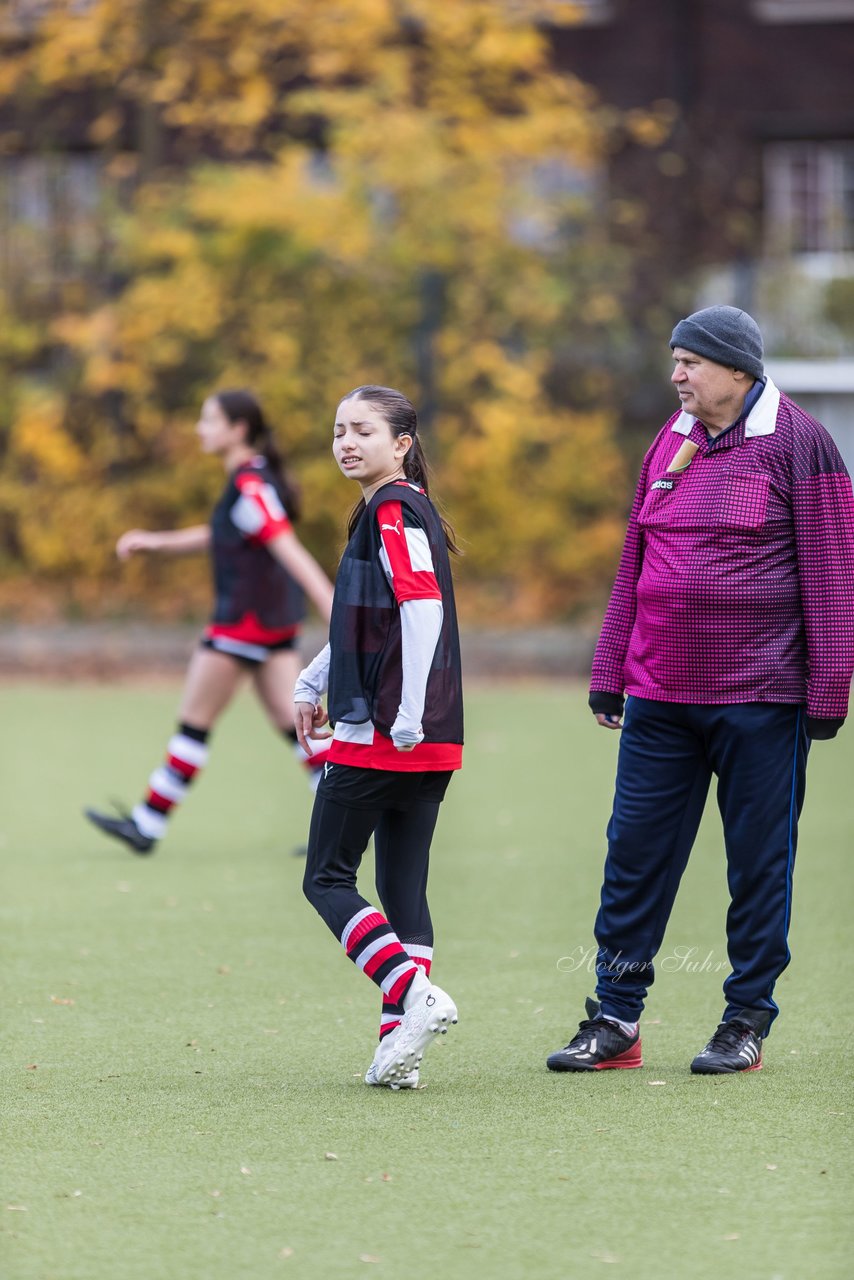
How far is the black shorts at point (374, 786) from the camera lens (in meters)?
4.94

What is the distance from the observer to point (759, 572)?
5.00 meters

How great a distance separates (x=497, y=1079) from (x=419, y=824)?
0.67 meters

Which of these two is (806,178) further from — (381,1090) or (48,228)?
(381,1090)

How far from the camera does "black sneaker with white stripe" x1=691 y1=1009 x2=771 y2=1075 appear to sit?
16.5 ft

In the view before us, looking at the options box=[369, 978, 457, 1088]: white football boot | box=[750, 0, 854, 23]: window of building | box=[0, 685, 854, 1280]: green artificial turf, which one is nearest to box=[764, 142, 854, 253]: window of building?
box=[750, 0, 854, 23]: window of building

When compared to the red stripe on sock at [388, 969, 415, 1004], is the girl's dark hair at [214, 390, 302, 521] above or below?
above

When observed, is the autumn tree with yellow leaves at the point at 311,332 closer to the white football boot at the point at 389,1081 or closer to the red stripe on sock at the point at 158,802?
the red stripe on sock at the point at 158,802

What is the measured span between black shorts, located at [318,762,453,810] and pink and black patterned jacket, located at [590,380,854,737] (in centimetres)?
64

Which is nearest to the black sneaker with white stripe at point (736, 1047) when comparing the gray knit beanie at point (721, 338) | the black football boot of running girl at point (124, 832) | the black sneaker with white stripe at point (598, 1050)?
the black sneaker with white stripe at point (598, 1050)

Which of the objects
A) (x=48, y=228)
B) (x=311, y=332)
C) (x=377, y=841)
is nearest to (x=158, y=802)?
(x=377, y=841)

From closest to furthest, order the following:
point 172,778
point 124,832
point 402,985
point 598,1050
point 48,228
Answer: point 402,985 → point 598,1050 → point 172,778 → point 124,832 → point 48,228

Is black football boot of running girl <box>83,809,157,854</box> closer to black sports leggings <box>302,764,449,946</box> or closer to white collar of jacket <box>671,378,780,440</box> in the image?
black sports leggings <box>302,764,449,946</box>

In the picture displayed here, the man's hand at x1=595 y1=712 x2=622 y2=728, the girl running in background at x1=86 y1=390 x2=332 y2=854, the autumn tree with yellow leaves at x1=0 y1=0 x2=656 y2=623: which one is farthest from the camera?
the autumn tree with yellow leaves at x1=0 y1=0 x2=656 y2=623

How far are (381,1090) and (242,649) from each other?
3.81 m
